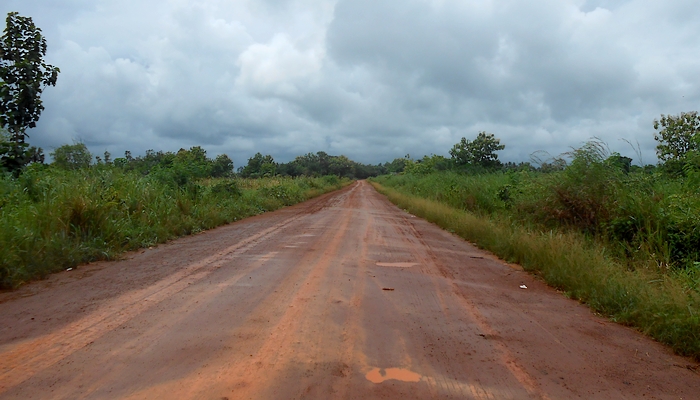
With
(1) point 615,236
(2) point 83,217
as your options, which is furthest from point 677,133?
(2) point 83,217

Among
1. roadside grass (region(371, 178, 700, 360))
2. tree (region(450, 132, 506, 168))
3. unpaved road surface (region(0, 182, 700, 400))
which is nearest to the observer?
unpaved road surface (region(0, 182, 700, 400))

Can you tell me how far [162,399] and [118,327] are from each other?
71.9 inches

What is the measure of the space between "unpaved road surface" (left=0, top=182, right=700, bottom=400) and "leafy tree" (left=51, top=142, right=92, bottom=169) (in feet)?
22.6

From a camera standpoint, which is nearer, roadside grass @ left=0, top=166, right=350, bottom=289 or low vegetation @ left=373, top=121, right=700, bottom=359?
low vegetation @ left=373, top=121, right=700, bottom=359

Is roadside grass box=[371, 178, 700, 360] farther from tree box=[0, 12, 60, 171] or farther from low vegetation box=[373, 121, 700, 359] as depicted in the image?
tree box=[0, 12, 60, 171]

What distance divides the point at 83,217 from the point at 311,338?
722 centimetres

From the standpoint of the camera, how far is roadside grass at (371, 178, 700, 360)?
5.20 m

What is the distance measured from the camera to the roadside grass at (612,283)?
520cm

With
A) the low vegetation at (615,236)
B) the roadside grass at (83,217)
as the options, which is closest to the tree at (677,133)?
the low vegetation at (615,236)

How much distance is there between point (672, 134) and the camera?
639 inches

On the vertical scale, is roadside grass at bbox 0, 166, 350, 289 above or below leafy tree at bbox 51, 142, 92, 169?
below

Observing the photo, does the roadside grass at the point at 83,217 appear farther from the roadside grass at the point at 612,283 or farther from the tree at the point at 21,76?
the roadside grass at the point at 612,283

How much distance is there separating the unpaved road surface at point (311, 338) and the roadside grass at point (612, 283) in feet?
0.91

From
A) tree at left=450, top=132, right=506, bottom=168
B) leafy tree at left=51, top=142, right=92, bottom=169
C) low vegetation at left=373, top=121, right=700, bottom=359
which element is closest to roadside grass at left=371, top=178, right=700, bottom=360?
low vegetation at left=373, top=121, right=700, bottom=359
